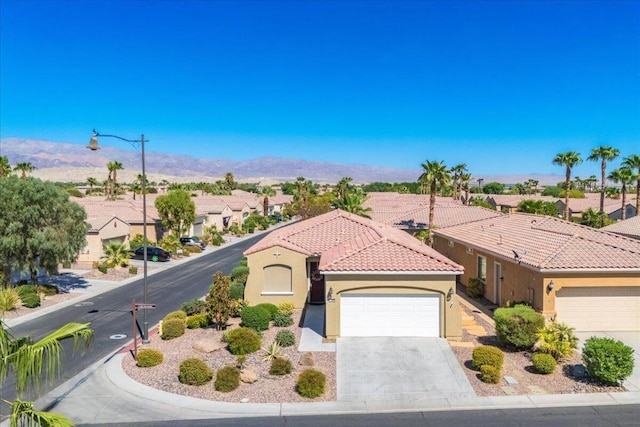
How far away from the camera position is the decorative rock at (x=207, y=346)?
60.1ft

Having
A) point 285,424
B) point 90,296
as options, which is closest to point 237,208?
point 90,296

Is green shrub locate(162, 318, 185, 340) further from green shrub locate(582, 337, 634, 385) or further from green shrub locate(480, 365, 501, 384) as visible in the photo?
green shrub locate(582, 337, 634, 385)

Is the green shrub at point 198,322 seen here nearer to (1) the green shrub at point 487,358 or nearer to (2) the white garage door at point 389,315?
(2) the white garage door at point 389,315

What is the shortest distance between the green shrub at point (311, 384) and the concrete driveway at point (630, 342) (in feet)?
32.6

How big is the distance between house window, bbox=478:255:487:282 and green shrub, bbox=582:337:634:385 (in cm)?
1171

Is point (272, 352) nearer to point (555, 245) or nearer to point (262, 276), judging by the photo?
point (262, 276)

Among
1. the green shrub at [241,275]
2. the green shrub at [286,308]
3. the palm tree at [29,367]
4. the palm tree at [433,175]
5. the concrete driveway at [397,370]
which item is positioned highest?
the palm tree at [433,175]

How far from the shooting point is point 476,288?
88.6 ft

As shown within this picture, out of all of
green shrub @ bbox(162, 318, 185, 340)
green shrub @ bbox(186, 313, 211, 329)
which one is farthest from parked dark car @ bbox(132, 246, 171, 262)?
green shrub @ bbox(162, 318, 185, 340)

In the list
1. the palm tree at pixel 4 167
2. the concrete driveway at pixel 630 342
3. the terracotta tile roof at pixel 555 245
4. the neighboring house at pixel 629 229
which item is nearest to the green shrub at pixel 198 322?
the terracotta tile roof at pixel 555 245

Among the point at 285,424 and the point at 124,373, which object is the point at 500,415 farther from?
the point at 124,373

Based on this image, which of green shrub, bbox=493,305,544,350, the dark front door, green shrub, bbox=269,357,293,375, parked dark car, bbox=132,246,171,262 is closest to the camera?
green shrub, bbox=269,357,293,375

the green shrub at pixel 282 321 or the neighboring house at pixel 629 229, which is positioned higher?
the neighboring house at pixel 629 229

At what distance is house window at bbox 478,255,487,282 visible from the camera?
27000 mm
